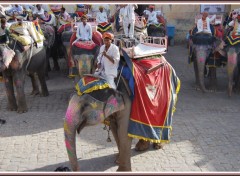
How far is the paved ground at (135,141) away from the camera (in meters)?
5.76

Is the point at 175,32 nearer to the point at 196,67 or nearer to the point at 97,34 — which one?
the point at 196,67

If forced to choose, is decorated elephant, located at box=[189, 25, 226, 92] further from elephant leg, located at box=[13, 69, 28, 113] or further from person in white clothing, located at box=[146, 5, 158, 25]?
elephant leg, located at box=[13, 69, 28, 113]

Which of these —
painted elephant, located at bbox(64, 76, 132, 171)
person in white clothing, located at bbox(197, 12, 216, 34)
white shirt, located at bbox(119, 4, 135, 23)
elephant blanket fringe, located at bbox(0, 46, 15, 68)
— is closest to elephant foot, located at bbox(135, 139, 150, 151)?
painted elephant, located at bbox(64, 76, 132, 171)

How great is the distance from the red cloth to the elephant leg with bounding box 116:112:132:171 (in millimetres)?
147

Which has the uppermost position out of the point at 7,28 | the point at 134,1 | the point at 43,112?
the point at 134,1

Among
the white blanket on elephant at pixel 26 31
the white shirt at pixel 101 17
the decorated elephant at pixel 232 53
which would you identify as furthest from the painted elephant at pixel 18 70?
the decorated elephant at pixel 232 53

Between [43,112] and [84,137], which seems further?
[43,112]

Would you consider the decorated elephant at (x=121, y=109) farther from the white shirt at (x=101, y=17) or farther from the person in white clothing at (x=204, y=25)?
the white shirt at (x=101, y=17)

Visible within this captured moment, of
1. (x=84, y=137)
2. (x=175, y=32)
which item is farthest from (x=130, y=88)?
(x=175, y=32)

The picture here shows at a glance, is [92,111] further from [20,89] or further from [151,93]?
[20,89]

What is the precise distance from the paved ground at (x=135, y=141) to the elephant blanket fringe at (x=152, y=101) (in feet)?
2.41

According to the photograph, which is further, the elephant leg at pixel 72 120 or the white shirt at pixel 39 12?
the white shirt at pixel 39 12

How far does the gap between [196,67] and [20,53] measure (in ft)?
15.2

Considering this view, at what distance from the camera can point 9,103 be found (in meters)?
8.45
